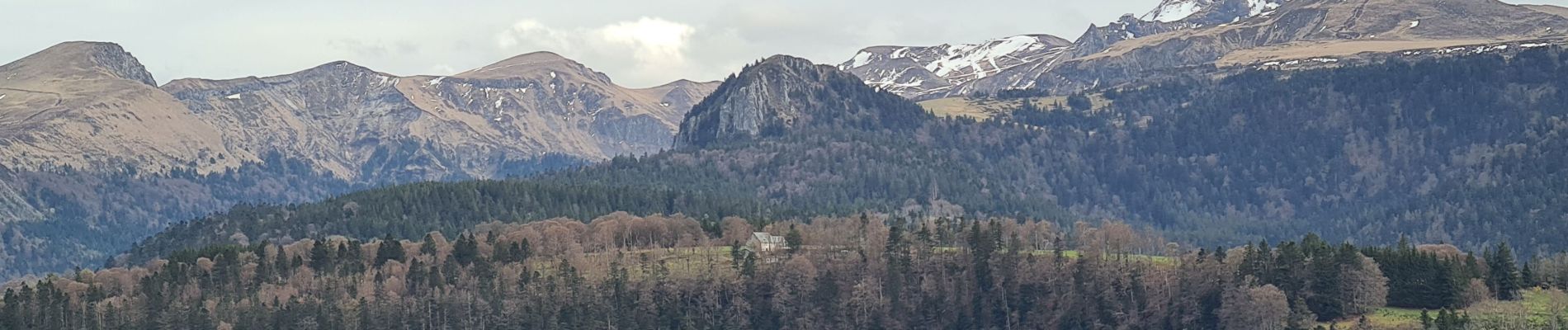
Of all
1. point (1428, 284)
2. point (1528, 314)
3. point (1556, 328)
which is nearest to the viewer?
point (1556, 328)

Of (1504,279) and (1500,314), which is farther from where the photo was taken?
(1504,279)

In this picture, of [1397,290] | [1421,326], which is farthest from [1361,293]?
[1421,326]

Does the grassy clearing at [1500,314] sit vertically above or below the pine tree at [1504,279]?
below

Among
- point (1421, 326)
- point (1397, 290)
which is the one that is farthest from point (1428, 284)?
point (1421, 326)

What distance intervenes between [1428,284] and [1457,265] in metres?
5.41

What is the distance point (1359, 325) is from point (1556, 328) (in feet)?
65.1

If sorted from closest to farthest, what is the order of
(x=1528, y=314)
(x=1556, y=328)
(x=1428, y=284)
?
(x=1556, y=328) < (x=1528, y=314) < (x=1428, y=284)

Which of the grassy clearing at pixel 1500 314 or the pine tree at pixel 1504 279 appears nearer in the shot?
the grassy clearing at pixel 1500 314

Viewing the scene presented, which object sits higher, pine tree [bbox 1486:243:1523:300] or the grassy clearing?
pine tree [bbox 1486:243:1523:300]

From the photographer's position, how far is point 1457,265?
19600cm

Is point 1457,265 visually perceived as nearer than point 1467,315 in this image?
No

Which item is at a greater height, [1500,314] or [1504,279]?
[1504,279]

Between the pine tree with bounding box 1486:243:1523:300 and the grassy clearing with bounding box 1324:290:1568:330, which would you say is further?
the pine tree with bounding box 1486:243:1523:300

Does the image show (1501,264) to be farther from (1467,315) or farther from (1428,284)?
(1467,315)
